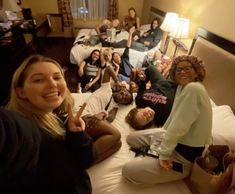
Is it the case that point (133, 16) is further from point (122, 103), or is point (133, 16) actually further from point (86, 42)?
point (122, 103)

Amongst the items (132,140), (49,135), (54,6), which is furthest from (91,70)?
(54,6)

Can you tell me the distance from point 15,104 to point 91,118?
72cm

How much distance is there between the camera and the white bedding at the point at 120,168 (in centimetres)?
112

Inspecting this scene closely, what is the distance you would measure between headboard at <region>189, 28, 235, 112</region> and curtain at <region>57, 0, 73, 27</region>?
3766mm

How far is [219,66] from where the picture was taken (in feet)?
5.83

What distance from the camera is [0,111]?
426 millimetres

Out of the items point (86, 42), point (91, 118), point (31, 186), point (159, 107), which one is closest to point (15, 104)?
point (31, 186)

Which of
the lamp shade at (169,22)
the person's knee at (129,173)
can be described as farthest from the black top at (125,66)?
Result: the person's knee at (129,173)

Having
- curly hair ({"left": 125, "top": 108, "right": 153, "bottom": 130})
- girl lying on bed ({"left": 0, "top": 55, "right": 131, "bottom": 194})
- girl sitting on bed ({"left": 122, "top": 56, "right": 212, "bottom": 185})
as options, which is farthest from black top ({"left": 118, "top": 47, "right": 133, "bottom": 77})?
girl lying on bed ({"left": 0, "top": 55, "right": 131, "bottom": 194})

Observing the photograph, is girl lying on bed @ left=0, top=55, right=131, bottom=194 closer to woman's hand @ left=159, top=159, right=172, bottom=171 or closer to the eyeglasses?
woman's hand @ left=159, top=159, right=172, bottom=171

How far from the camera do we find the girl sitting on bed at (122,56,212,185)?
0.97 metres

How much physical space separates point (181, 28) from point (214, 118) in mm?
1281

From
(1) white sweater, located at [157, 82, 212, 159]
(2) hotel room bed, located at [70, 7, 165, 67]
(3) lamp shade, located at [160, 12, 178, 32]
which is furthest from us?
(2) hotel room bed, located at [70, 7, 165, 67]

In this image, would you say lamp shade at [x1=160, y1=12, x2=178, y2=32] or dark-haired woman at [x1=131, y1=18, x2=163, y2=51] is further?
dark-haired woman at [x1=131, y1=18, x2=163, y2=51]
